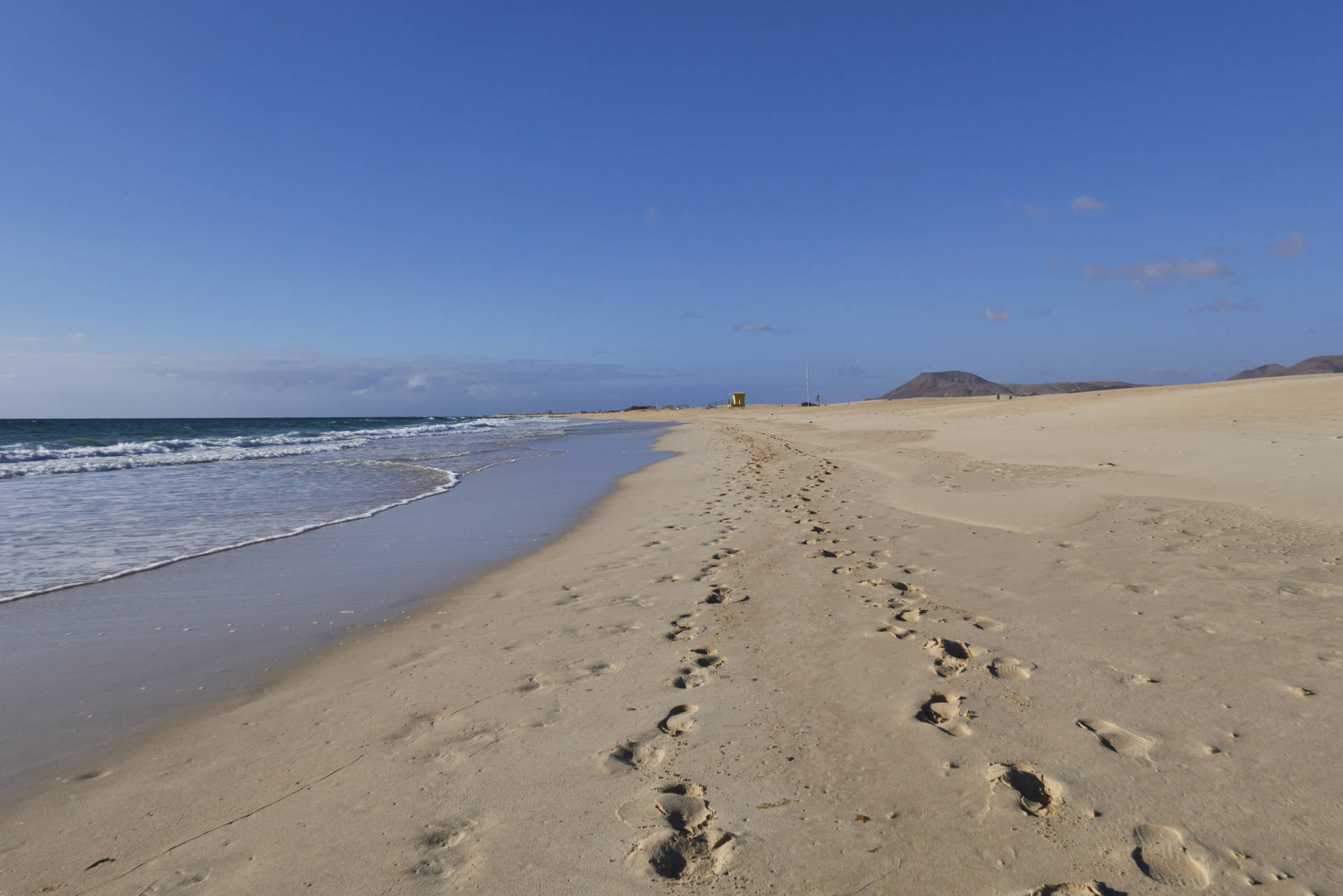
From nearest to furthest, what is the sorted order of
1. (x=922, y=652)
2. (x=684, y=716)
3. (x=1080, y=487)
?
(x=684, y=716) → (x=922, y=652) → (x=1080, y=487)

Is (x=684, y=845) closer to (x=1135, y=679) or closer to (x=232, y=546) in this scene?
(x=1135, y=679)

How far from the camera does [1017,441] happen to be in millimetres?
15695

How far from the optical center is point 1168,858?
6.68 ft

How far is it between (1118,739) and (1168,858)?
2.43 feet

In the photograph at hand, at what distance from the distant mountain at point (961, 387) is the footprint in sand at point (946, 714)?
101343mm

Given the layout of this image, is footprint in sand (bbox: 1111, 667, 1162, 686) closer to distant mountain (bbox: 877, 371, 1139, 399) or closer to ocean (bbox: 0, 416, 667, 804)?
ocean (bbox: 0, 416, 667, 804)

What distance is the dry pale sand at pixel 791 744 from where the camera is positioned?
2.12 m

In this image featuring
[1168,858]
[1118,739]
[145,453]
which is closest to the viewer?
[1168,858]

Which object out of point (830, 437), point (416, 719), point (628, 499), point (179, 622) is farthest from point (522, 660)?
point (830, 437)

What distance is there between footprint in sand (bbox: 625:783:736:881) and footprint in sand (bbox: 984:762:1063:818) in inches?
40.7

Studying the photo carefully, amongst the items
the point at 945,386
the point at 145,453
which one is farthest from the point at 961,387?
the point at 145,453

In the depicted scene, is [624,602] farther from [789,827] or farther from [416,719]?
[789,827]

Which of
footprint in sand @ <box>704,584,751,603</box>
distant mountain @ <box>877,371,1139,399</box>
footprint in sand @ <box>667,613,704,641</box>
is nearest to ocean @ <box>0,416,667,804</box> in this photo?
footprint in sand @ <box>667,613,704,641</box>

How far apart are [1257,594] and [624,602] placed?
4.24 m
